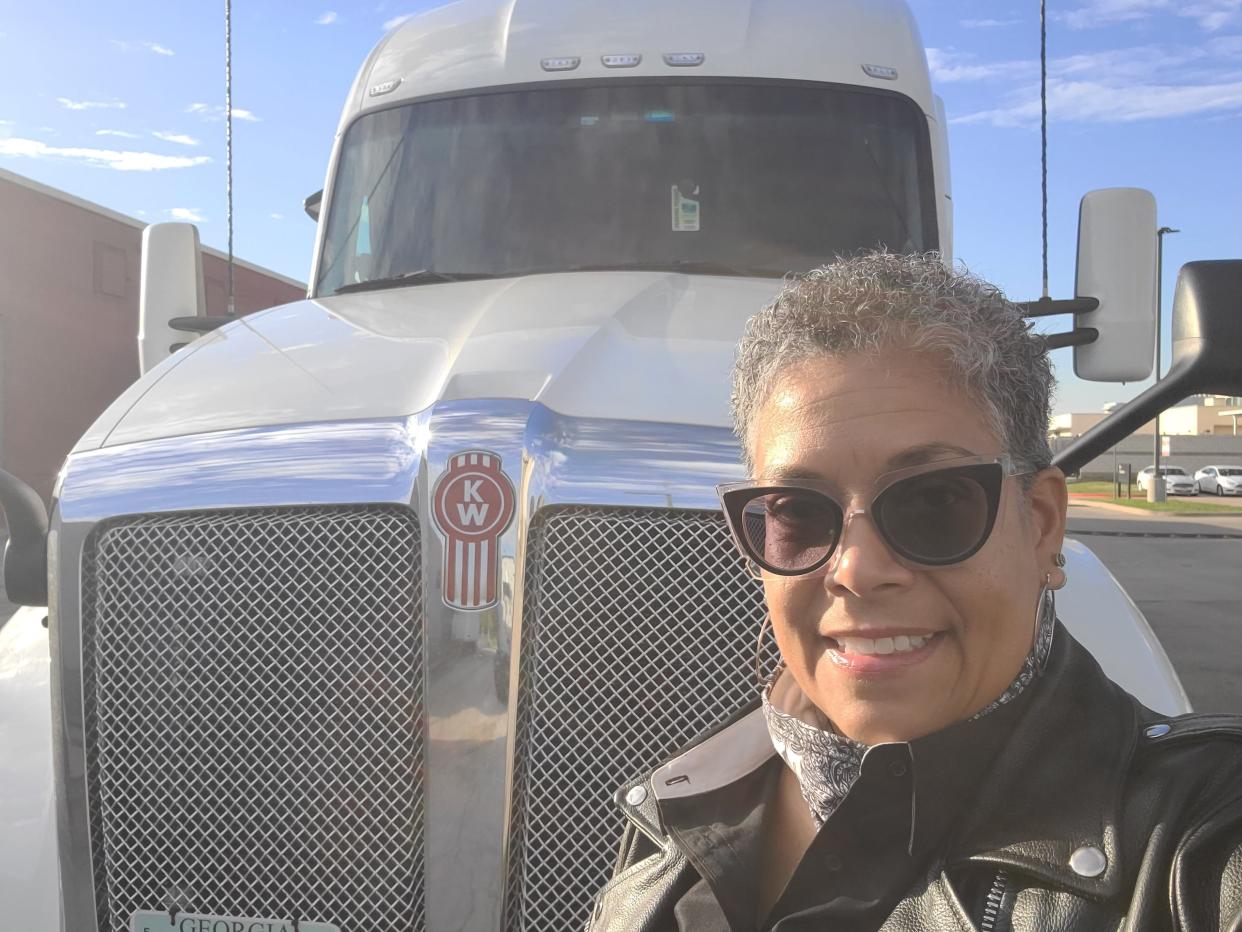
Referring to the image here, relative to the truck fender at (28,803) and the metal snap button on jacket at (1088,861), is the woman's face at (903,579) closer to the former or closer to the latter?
the metal snap button on jacket at (1088,861)

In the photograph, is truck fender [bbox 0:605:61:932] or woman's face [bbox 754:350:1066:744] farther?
truck fender [bbox 0:605:61:932]

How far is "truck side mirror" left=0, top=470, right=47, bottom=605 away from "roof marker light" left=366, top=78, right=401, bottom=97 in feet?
6.15

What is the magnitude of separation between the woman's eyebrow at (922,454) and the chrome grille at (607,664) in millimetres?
718

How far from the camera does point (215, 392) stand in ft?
8.54

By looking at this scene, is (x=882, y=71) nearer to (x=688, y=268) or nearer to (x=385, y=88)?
(x=688, y=268)

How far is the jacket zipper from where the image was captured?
1.28 meters

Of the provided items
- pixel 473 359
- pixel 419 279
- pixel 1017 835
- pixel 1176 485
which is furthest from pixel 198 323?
pixel 1176 485

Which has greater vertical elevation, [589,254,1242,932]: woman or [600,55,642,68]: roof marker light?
[600,55,642,68]: roof marker light

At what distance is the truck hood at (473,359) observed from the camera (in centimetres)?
228

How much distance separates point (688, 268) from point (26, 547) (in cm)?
186

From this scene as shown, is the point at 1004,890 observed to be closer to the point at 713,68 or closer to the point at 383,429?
the point at 383,429

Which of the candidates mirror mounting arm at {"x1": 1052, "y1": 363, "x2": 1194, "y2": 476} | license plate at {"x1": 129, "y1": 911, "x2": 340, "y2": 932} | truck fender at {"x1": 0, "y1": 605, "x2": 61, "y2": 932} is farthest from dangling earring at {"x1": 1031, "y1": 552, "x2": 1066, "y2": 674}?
truck fender at {"x1": 0, "y1": 605, "x2": 61, "y2": 932}

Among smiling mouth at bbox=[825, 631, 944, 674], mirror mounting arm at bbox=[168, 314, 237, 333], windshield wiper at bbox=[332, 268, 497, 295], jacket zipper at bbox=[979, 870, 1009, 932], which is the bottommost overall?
jacket zipper at bbox=[979, 870, 1009, 932]

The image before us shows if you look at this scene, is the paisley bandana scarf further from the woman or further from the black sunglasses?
the black sunglasses
